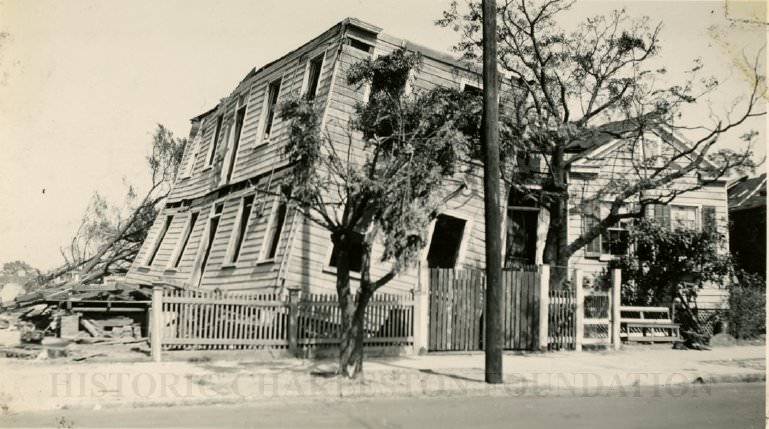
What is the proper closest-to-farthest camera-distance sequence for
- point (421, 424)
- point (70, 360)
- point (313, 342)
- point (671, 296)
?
point (421, 424) < point (70, 360) < point (313, 342) < point (671, 296)

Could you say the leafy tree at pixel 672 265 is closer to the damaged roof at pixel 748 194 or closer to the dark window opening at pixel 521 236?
the dark window opening at pixel 521 236

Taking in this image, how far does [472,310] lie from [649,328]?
650cm

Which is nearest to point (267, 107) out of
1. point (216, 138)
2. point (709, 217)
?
point (216, 138)

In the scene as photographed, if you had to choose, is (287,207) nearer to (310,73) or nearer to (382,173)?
(382,173)

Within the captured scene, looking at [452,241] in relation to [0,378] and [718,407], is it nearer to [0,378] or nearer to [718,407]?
[718,407]

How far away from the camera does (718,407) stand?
9688mm

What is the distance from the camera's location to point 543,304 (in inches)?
604

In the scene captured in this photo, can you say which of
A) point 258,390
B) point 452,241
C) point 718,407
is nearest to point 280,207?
point 452,241

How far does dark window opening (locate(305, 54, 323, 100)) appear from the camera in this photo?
17.7 meters

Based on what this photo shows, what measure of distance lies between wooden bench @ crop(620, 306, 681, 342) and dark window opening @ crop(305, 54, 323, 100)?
995cm

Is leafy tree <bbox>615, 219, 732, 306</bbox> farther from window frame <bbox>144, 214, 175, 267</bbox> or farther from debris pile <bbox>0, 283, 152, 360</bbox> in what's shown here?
window frame <bbox>144, 214, 175, 267</bbox>

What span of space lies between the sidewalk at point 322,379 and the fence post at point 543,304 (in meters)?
0.57

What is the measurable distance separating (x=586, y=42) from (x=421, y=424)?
13.4 meters

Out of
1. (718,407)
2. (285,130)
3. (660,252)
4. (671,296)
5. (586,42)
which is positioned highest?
(586,42)
